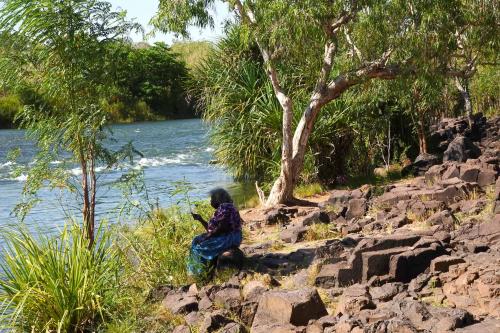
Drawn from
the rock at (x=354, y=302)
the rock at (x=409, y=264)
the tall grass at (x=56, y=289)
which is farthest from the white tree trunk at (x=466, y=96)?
the tall grass at (x=56, y=289)

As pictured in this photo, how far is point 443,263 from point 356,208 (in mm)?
4552

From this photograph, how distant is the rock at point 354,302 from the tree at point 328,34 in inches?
250

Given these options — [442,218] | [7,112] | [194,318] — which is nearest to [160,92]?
[7,112]

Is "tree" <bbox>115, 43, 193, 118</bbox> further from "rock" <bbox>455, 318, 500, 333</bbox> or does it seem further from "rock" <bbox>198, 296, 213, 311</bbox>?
"rock" <bbox>455, 318, 500, 333</bbox>

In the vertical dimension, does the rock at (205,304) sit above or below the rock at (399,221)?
below

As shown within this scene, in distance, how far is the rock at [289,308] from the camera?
5.89 m

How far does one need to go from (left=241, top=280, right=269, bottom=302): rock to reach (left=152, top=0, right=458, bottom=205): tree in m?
5.75

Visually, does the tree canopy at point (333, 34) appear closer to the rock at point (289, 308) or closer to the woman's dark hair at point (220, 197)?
the woman's dark hair at point (220, 197)

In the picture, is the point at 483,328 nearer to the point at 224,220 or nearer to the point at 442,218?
the point at 224,220

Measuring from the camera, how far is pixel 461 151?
17031mm

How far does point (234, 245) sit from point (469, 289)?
306cm

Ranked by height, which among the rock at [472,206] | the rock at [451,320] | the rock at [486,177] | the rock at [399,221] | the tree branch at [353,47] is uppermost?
the tree branch at [353,47]

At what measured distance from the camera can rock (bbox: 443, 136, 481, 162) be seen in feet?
55.5

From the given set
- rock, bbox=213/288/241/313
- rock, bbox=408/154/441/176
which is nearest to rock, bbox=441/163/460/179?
rock, bbox=408/154/441/176
